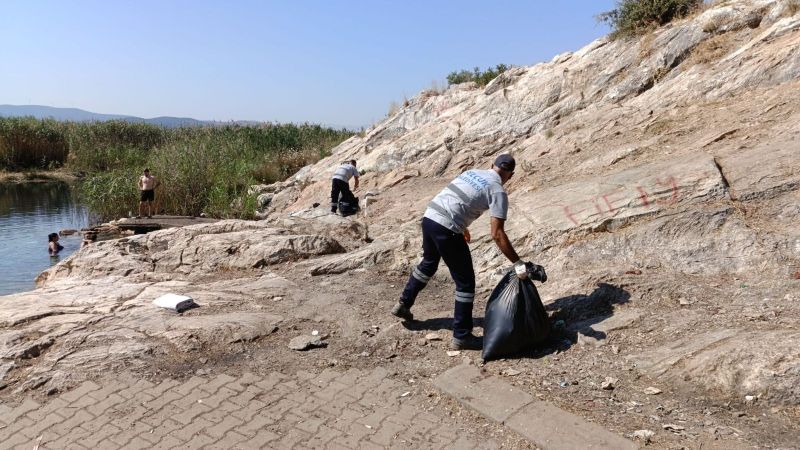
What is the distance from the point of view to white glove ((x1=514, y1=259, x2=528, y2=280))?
4129 millimetres

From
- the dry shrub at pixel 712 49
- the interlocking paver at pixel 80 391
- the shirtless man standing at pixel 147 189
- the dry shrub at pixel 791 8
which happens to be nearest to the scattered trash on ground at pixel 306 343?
the interlocking paver at pixel 80 391

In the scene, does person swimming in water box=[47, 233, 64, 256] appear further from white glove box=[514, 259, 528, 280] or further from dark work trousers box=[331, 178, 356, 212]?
white glove box=[514, 259, 528, 280]

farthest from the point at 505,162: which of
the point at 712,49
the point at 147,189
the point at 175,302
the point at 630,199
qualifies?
the point at 147,189

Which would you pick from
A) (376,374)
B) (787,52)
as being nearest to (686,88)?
(787,52)

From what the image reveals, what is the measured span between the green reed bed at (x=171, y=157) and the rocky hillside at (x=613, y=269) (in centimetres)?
786

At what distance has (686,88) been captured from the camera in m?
8.47

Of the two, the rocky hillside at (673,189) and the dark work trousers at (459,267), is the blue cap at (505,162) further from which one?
the rocky hillside at (673,189)

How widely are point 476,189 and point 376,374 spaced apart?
1540mm

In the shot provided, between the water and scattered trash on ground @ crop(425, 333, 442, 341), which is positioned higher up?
scattered trash on ground @ crop(425, 333, 442, 341)

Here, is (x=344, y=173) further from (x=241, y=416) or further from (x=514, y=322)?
(x=241, y=416)

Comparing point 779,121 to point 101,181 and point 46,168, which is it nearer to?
point 101,181

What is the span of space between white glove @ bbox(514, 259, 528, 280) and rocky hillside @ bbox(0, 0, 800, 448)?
615mm

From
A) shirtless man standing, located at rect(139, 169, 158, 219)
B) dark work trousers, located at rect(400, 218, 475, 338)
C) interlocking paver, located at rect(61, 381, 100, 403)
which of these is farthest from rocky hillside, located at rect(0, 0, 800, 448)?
shirtless man standing, located at rect(139, 169, 158, 219)

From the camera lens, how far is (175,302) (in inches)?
210
